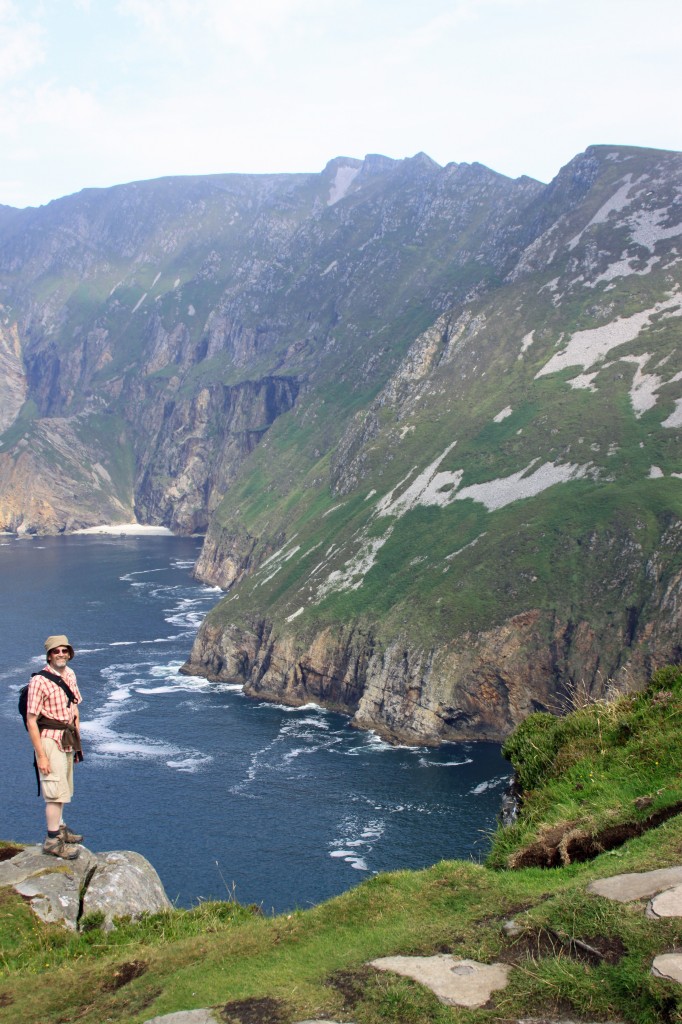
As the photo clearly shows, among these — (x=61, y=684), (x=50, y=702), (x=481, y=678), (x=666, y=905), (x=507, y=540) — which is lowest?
(x=481, y=678)

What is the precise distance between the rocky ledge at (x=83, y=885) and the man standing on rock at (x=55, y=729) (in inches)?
19.5

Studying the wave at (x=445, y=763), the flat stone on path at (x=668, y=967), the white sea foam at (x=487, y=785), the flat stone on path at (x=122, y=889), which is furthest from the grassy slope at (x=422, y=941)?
the wave at (x=445, y=763)

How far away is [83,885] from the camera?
19.7m

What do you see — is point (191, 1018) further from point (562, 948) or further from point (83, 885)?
point (83, 885)

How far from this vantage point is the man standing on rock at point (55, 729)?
1972cm

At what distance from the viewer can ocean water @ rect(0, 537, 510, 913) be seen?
81.2 m

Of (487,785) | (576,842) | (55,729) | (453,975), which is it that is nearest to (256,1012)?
(453,975)

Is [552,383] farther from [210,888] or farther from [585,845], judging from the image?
[585,845]

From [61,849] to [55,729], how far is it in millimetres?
2770

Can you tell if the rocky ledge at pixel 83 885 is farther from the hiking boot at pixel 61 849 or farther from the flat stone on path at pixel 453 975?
the flat stone on path at pixel 453 975

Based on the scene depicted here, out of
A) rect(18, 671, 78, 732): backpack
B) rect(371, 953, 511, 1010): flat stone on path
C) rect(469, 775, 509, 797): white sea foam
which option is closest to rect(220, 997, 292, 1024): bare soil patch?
rect(371, 953, 511, 1010): flat stone on path

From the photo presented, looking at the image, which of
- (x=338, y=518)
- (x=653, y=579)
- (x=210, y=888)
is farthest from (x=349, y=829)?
(x=338, y=518)

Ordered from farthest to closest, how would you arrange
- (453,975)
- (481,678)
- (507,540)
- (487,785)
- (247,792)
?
(507,540) < (481,678) < (247,792) < (487,785) < (453,975)

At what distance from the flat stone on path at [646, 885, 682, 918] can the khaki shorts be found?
483 inches
